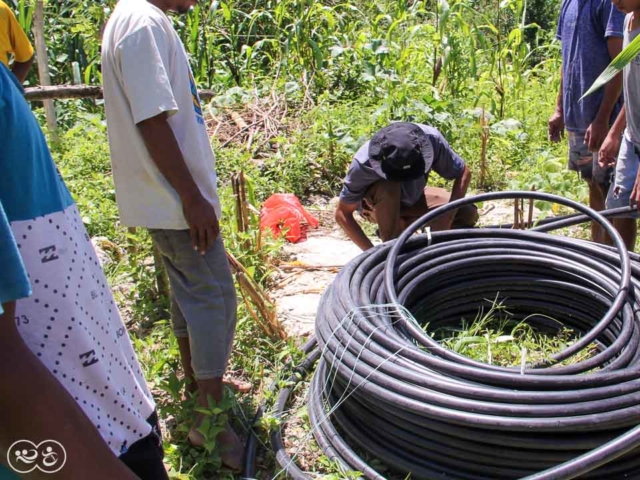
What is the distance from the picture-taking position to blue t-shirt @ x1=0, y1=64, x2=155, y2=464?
3.46ft

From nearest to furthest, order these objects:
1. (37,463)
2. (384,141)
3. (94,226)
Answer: (37,463), (384,141), (94,226)

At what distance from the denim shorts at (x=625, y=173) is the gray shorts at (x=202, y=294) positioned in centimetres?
206

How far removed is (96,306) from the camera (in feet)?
4.11

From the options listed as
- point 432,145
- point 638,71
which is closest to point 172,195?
point 432,145

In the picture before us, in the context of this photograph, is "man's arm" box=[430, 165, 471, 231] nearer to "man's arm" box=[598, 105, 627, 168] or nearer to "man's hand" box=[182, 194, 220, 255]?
"man's arm" box=[598, 105, 627, 168]

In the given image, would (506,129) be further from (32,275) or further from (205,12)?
(32,275)

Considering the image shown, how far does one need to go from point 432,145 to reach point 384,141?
30cm

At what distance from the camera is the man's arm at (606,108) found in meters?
3.64

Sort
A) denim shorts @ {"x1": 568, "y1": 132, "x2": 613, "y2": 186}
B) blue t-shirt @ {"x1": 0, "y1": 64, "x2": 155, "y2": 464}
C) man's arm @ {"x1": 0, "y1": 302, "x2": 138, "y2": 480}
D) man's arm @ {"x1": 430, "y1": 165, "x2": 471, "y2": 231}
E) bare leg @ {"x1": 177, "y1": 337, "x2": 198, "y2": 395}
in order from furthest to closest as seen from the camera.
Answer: man's arm @ {"x1": 430, "y1": 165, "x2": 471, "y2": 231}, denim shorts @ {"x1": 568, "y1": 132, "x2": 613, "y2": 186}, bare leg @ {"x1": 177, "y1": 337, "x2": 198, "y2": 395}, blue t-shirt @ {"x1": 0, "y1": 64, "x2": 155, "y2": 464}, man's arm @ {"x1": 0, "y1": 302, "x2": 138, "y2": 480}

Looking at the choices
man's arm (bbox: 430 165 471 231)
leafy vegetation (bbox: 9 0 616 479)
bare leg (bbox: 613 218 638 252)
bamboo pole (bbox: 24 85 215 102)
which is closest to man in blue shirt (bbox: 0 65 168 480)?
leafy vegetation (bbox: 9 0 616 479)

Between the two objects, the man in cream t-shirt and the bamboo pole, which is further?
the bamboo pole

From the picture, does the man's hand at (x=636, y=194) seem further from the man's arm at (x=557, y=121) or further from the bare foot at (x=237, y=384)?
the bare foot at (x=237, y=384)

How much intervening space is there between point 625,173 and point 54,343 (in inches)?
121

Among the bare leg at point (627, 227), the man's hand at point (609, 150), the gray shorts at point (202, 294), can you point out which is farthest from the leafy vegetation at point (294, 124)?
the man's hand at point (609, 150)
